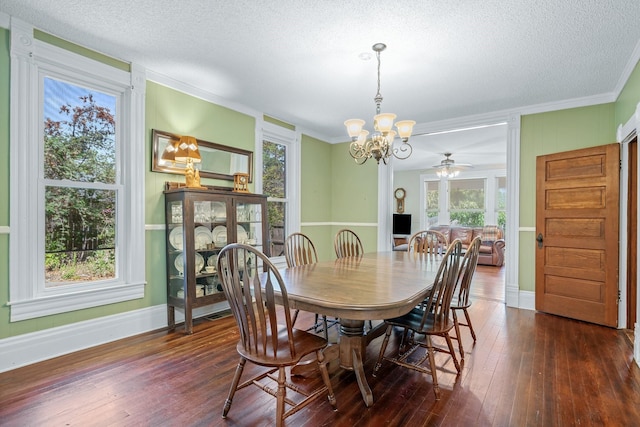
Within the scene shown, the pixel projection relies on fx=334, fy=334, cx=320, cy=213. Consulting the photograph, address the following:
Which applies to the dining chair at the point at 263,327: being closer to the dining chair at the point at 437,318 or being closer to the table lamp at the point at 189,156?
the dining chair at the point at 437,318

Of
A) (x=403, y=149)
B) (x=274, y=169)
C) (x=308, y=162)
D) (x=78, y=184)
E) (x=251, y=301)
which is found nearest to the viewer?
(x=251, y=301)

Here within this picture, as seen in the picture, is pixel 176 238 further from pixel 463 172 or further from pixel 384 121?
pixel 463 172

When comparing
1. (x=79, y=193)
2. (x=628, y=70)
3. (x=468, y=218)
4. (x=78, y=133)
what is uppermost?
(x=628, y=70)

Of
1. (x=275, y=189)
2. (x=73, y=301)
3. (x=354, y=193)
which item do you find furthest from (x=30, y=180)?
(x=354, y=193)

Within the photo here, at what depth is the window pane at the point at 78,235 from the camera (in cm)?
264

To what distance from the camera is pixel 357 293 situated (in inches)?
73.4

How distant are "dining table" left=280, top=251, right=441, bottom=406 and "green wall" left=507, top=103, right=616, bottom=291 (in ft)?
6.12

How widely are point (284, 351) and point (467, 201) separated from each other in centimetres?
798

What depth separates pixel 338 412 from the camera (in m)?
1.87

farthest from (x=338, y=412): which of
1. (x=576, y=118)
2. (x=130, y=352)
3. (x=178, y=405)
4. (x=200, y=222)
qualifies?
(x=576, y=118)

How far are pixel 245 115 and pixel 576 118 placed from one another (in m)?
3.85

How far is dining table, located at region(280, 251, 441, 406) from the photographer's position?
66.5 inches

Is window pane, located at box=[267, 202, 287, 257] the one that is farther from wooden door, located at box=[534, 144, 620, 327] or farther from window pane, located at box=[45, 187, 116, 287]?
wooden door, located at box=[534, 144, 620, 327]

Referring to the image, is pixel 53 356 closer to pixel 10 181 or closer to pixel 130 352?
pixel 130 352
